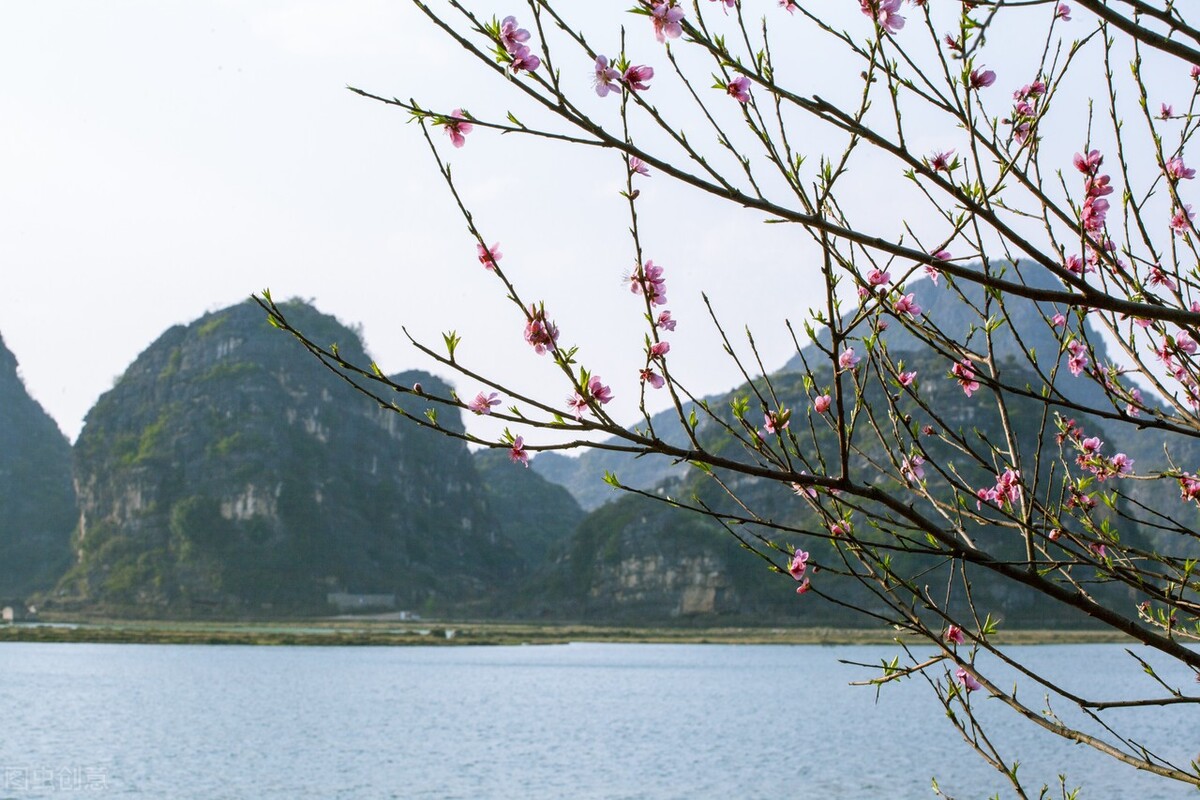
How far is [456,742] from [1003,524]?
3889 centimetres

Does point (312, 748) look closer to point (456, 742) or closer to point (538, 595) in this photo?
point (456, 742)

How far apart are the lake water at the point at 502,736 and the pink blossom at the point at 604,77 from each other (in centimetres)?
2805

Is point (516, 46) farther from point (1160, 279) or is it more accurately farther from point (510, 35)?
point (1160, 279)

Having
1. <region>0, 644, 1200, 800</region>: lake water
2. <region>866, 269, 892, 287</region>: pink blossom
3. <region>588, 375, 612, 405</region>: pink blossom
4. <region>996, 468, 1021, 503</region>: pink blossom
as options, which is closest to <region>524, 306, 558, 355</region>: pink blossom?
<region>588, 375, 612, 405</region>: pink blossom

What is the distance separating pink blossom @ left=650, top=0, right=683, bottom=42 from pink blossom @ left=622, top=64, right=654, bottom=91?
0.21 metres

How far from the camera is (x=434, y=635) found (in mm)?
121625

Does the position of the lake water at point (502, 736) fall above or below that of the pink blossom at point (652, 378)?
below

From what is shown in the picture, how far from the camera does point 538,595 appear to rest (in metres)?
188

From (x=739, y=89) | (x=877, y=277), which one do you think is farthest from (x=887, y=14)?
(x=877, y=277)

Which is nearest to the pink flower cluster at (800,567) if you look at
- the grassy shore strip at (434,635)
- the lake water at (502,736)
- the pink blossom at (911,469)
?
the pink blossom at (911,469)

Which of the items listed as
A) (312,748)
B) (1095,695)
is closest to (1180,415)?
(312,748)

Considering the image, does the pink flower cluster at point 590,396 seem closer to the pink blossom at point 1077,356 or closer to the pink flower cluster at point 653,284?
the pink flower cluster at point 653,284

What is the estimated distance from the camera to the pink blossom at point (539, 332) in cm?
374

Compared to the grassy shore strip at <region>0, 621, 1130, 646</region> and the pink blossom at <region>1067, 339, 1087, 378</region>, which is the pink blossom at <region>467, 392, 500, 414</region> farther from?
the grassy shore strip at <region>0, 621, 1130, 646</region>
